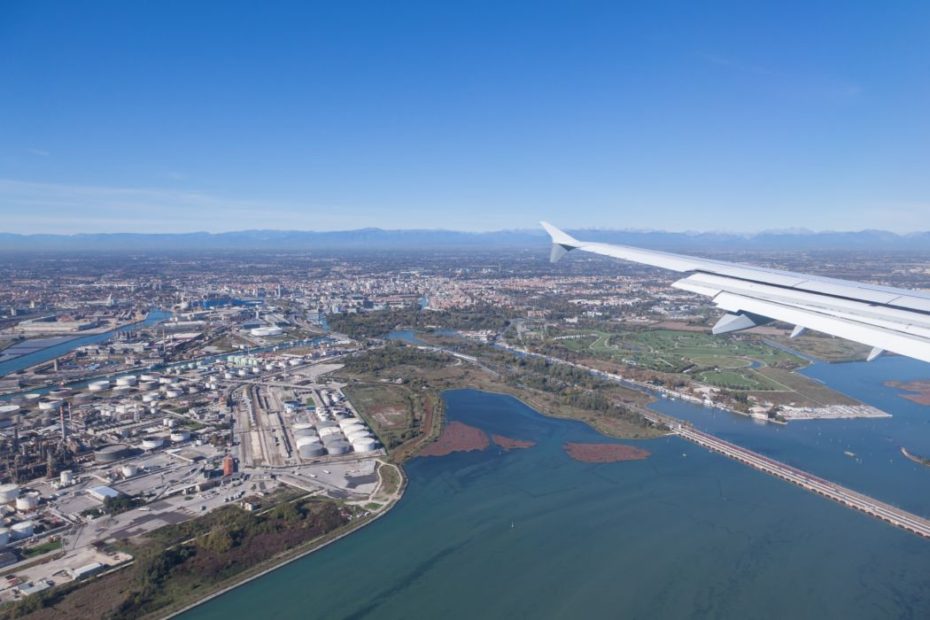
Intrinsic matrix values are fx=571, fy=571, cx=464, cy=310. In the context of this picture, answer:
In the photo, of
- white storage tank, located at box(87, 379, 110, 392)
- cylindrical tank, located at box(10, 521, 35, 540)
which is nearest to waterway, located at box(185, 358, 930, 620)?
cylindrical tank, located at box(10, 521, 35, 540)

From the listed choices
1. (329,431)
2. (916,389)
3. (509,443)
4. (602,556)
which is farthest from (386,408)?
(916,389)

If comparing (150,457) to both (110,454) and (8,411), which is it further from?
(8,411)

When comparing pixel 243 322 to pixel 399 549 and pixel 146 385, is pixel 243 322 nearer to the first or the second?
pixel 146 385

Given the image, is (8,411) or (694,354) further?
(694,354)

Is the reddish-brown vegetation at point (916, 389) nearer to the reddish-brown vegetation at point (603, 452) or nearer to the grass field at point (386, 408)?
the reddish-brown vegetation at point (603, 452)

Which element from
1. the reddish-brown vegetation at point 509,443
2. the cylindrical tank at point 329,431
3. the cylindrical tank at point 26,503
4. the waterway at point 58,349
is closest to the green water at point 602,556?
the reddish-brown vegetation at point 509,443

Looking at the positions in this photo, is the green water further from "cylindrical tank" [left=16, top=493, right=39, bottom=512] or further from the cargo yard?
"cylindrical tank" [left=16, top=493, right=39, bottom=512]
